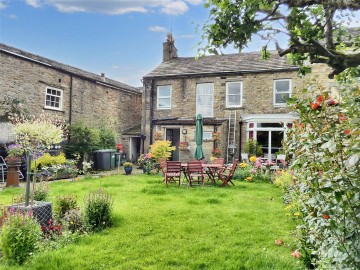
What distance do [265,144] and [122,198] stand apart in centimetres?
1083

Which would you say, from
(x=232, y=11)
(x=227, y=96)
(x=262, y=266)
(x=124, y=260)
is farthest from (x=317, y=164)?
(x=227, y=96)

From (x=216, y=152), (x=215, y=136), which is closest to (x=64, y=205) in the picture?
(x=216, y=152)

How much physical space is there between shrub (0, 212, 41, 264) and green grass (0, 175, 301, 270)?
0.16 metres

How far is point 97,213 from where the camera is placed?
5.30 meters

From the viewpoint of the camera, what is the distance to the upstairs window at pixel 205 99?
18.2m

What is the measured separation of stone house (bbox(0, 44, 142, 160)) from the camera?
13.7m

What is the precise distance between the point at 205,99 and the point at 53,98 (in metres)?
9.25

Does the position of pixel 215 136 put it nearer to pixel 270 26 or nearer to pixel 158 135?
pixel 158 135

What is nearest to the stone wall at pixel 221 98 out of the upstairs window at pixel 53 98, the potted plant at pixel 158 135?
the potted plant at pixel 158 135

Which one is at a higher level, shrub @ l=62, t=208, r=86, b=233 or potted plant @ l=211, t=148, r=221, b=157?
potted plant @ l=211, t=148, r=221, b=157

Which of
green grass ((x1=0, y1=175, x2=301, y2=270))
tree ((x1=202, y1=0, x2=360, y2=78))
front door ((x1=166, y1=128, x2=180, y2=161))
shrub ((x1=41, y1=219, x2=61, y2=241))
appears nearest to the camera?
green grass ((x1=0, y1=175, x2=301, y2=270))

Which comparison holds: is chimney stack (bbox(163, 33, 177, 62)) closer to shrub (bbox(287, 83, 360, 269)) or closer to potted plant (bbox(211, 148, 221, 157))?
potted plant (bbox(211, 148, 221, 157))

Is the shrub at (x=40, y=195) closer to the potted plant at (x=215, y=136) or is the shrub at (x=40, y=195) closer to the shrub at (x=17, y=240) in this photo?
the shrub at (x=17, y=240)

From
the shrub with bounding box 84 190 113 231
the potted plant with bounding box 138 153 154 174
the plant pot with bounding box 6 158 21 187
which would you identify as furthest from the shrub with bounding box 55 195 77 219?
the potted plant with bounding box 138 153 154 174
